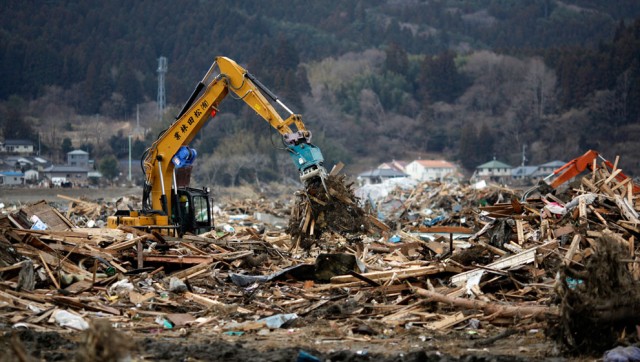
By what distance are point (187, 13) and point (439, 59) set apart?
43.9m

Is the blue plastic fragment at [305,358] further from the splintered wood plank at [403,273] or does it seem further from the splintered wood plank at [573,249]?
the splintered wood plank at [573,249]

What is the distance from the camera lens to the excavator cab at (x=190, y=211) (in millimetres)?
17180

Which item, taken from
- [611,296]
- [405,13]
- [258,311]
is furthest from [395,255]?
[405,13]

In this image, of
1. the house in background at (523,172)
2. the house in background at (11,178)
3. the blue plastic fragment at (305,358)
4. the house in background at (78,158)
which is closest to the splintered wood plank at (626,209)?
the blue plastic fragment at (305,358)

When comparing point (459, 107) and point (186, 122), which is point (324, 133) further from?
point (186, 122)

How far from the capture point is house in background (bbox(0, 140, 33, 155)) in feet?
254

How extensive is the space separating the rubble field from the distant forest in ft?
193

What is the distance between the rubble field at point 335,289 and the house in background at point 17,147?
6493cm

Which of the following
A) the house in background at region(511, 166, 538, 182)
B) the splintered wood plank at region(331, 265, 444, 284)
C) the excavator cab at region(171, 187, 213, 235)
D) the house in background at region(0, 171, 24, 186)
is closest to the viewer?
the splintered wood plank at region(331, 265, 444, 284)

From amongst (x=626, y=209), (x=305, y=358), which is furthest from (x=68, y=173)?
(x=305, y=358)

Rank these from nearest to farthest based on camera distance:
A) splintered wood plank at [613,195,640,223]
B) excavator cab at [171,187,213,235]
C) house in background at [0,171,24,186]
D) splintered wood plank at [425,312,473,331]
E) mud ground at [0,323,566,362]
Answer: mud ground at [0,323,566,362] → splintered wood plank at [425,312,473,331] → splintered wood plank at [613,195,640,223] → excavator cab at [171,187,213,235] → house in background at [0,171,24,186]

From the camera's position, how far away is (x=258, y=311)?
34.8ft

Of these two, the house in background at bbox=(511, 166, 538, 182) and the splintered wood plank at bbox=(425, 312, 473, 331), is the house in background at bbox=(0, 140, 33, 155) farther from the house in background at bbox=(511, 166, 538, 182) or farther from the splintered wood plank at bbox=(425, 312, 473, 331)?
the splintered wood plank at bbox=(425, 312, 473, 331)

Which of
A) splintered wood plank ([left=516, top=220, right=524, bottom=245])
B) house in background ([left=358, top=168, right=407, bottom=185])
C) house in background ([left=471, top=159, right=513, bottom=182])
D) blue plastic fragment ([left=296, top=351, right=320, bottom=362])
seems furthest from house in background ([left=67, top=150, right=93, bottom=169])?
blue plastic fragment ([left=296, top=351, right=320, bottom=362])
